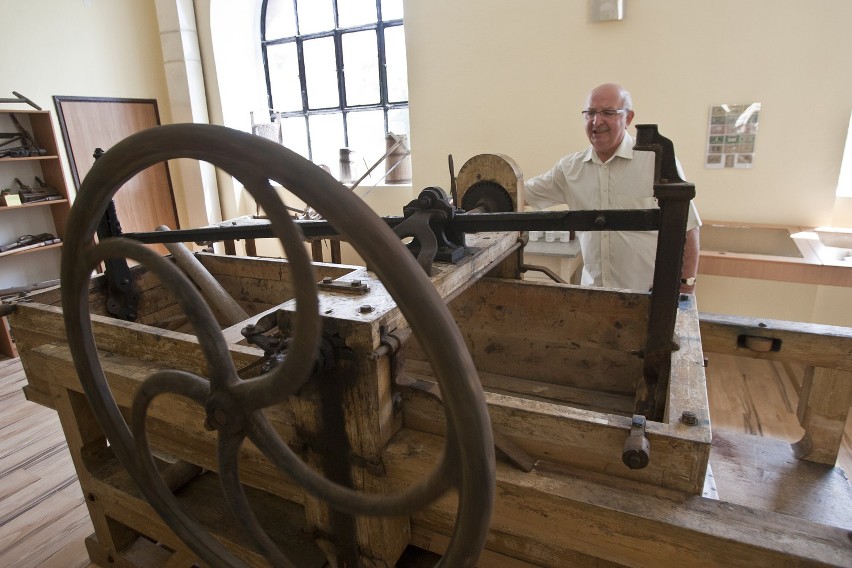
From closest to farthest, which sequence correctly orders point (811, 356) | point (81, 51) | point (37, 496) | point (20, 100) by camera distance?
point (811, 356) < point (37, 496) < point (20, 100) < point (81, 51)

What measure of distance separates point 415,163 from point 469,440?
13.4 ft

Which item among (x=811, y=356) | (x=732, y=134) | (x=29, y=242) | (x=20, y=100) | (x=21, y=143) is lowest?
(x=29, y=242)

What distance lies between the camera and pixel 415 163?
436 centimetres

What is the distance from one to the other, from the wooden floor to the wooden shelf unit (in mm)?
931

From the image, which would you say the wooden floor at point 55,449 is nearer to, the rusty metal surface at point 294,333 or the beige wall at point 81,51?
the rusty metal surface at point 294,333

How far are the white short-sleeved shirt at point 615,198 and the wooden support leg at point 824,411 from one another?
97 centimetres

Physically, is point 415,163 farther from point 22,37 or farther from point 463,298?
point 22,37

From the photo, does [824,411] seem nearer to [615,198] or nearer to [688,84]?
[615,198]

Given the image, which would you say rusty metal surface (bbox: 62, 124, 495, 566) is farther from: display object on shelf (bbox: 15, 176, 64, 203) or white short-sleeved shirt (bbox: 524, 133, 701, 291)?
display object on shelf (bbox: 15, 176, 64, 203)

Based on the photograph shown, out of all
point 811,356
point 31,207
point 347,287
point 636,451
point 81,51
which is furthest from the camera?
point 81,51

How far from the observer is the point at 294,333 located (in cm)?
51

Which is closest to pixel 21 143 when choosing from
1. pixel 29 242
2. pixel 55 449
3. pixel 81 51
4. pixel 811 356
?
pixel 29 242

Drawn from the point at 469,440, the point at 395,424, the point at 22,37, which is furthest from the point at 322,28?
the point at 469,440

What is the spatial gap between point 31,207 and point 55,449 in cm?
256
